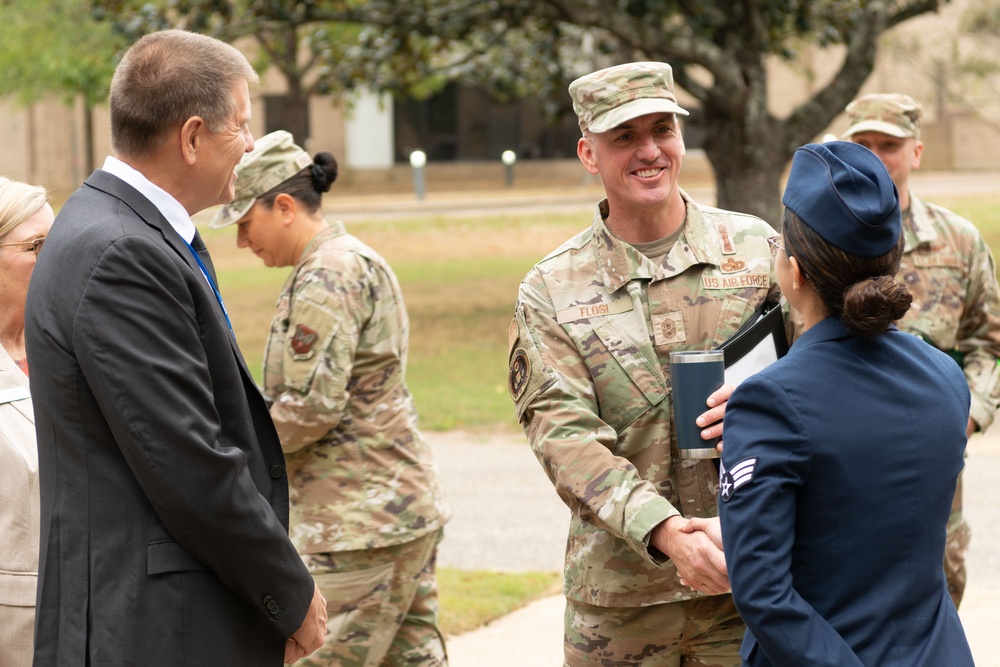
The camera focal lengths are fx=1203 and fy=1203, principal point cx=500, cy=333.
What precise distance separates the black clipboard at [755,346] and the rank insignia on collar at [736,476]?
25.3 inches

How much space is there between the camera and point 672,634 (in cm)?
320

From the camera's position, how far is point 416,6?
1352cm

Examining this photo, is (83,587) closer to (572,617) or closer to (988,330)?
(572,617)

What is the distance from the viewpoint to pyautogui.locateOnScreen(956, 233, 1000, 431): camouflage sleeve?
15.4 ft

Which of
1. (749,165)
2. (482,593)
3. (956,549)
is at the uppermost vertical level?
(749,165)

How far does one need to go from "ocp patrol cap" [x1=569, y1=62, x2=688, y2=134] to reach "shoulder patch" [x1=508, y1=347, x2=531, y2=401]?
63 centimetres

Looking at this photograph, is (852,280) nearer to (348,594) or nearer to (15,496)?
(15,496)

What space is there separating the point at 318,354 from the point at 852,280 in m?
2.21

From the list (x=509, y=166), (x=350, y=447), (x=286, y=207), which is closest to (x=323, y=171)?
(x=286, y=207)

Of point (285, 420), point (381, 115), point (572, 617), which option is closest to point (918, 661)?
point (572, 617)

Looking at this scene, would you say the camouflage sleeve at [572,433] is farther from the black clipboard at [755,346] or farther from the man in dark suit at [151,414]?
the man in dark suit at [151,414]

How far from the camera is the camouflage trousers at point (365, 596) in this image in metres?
4.16

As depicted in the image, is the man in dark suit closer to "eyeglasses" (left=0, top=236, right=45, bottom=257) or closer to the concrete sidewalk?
"eyeglasses" (left=0, top=236, right=45, bottom=257)

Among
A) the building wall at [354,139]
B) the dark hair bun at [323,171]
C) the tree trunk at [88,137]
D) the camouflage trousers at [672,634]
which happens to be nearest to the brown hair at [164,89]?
the camouflage trousers at [672,634]
